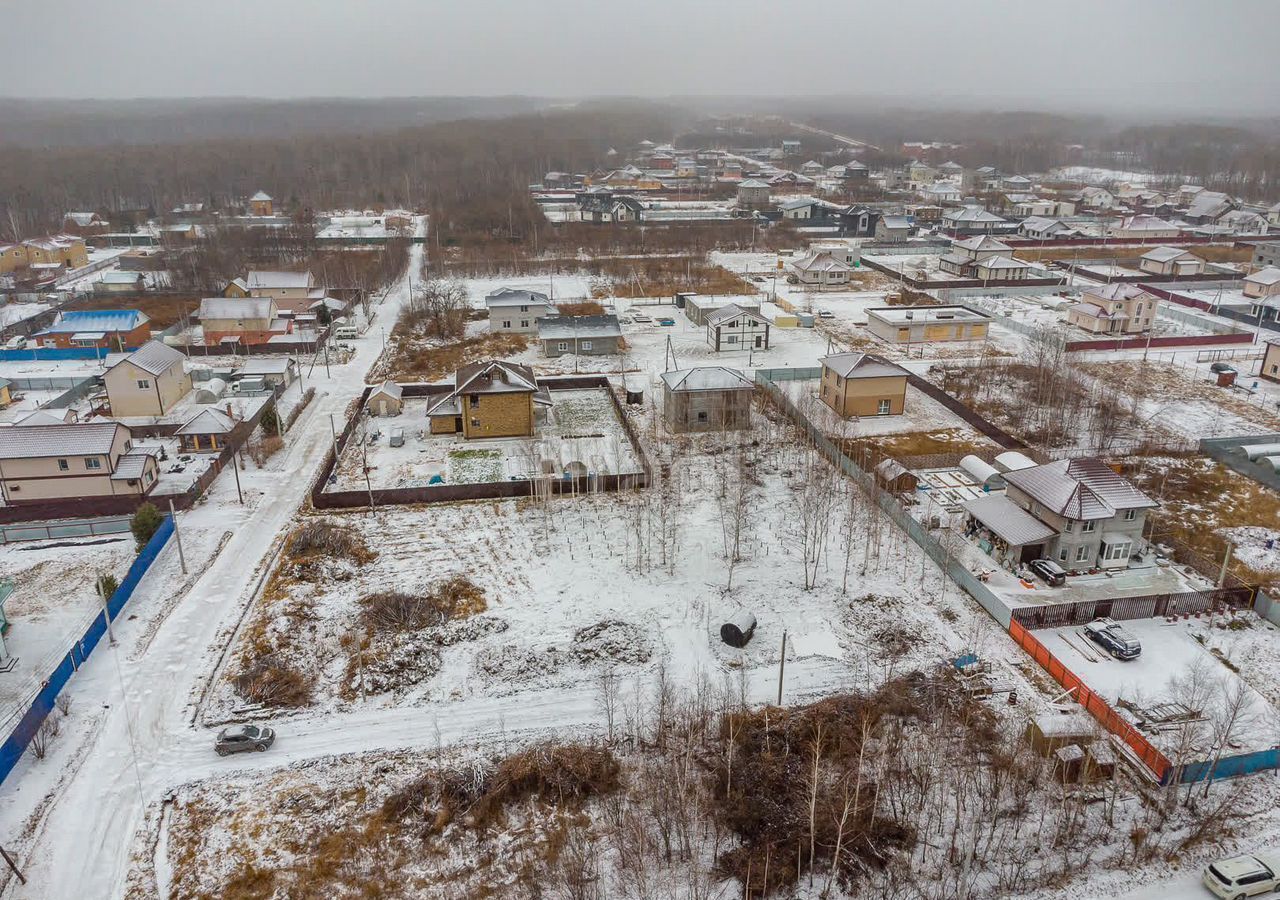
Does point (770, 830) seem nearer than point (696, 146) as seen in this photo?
Yes

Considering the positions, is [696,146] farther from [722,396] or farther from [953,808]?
[953,808]

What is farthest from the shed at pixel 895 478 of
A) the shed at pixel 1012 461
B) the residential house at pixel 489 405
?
the residential house at pixel 489 405

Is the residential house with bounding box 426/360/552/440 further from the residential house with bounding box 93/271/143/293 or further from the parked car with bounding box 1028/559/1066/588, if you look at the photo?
the residential house with bounding box 93/271/143/293

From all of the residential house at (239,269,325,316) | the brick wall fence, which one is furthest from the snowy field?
the residential house at (239,269,325,316)

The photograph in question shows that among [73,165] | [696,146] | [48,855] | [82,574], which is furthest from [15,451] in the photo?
[696,146]

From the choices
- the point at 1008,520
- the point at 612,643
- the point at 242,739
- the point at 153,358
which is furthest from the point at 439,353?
the point at 1008,520

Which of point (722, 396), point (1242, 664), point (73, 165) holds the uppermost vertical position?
point (73, 165)

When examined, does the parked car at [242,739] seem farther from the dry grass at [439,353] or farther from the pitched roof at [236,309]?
the pitched roof at [236,309]

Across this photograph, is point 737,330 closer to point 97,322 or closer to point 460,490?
point 460,490
